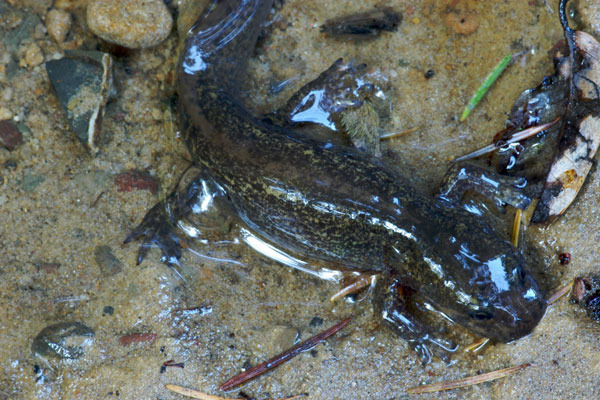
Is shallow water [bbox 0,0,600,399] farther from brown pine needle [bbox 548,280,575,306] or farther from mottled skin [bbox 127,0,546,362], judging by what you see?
mottled skin [bbox 127,0,546,362]

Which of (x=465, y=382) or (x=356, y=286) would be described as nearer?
(x=465, y=382)

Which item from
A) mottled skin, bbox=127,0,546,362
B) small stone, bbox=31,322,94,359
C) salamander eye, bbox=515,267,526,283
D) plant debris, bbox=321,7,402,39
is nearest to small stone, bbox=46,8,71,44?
mottled skin, bbox=127,0,546,362

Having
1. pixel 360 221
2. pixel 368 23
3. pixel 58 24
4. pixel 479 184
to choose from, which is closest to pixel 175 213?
pixel 360 221

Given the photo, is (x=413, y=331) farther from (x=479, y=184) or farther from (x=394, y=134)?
(x=394, y=134)

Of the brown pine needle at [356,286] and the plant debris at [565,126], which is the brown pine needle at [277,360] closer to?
the brown pine needle at [356,286]

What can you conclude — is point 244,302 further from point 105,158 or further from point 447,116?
point 447,116
